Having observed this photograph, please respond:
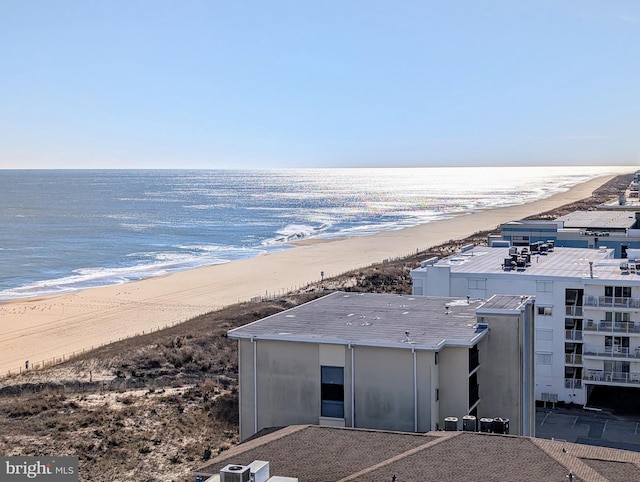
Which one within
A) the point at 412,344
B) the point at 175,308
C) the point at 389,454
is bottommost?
the point at 175,308

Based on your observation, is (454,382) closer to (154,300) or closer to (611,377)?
(611,377)

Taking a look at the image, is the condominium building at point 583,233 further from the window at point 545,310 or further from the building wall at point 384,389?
the building wall at point 384,389

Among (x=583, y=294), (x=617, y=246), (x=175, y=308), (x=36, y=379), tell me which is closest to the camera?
(x=583, y=294)

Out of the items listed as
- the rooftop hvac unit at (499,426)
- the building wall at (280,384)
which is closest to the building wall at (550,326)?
the building wall at (280,384)

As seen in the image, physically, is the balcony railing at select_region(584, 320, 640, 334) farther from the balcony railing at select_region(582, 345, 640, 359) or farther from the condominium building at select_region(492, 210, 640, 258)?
the condominium building at select_region(492, 210, 640, 258)

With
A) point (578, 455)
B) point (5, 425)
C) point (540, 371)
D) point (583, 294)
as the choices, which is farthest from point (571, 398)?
point (5, 425)

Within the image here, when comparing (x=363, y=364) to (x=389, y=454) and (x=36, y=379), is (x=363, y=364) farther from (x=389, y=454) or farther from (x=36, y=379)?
(x=36, y=379)
